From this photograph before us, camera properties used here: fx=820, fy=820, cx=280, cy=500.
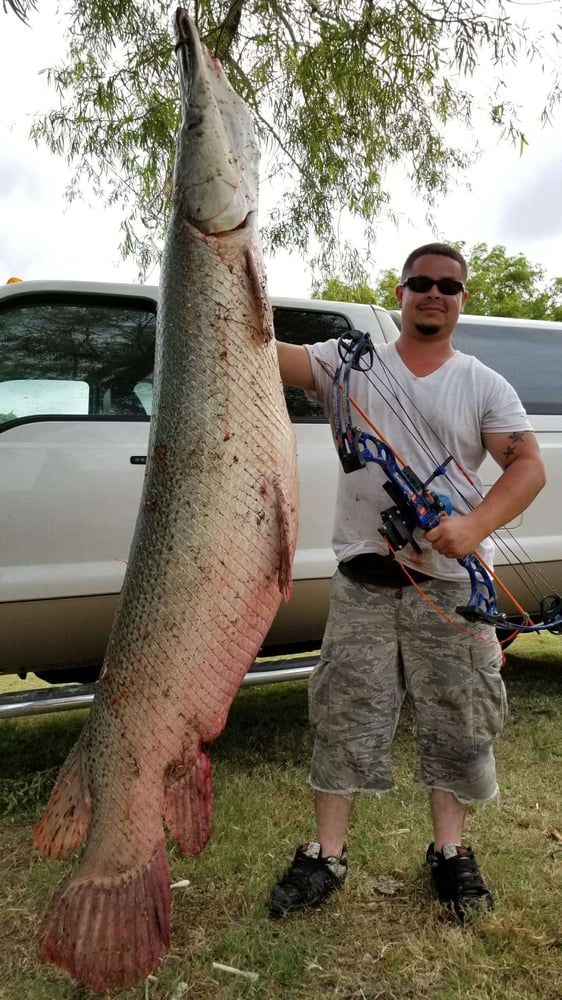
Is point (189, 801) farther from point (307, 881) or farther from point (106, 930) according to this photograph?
point (307, 881)

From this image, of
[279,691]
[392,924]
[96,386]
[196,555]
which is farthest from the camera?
[279,691]

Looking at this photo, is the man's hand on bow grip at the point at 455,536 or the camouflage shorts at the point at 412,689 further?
the camouflage shorts at the point at 412,689

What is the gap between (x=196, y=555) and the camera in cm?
185

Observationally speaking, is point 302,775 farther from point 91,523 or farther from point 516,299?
point 516,299

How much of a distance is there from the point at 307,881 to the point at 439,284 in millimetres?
2024

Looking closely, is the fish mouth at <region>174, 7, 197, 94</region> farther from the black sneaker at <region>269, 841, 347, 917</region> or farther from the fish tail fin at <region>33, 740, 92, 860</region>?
the black sneaker at <region>269, 841, 347, 917</region>

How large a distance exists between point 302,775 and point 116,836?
83.7 inches

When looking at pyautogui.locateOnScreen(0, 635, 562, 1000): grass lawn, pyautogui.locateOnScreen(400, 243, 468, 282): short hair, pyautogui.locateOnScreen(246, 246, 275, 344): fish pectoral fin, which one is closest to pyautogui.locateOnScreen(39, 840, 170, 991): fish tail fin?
pyautogui.locateOnScreen(0, 635, 562, 1000): grass lawn

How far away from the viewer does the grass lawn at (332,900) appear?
2346mm

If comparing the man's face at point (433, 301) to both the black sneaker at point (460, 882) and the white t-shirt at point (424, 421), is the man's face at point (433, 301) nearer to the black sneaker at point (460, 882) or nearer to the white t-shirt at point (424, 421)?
the white t-shirt at point (424, 421)

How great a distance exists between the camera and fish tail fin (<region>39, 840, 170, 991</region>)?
187 cm

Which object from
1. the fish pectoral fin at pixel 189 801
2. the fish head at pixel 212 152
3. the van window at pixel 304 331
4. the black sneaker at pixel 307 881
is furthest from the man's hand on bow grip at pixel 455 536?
the van window at pixel 304 331

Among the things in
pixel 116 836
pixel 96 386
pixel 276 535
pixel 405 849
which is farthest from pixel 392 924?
pixel 96 386

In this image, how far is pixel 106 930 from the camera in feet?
6.18
